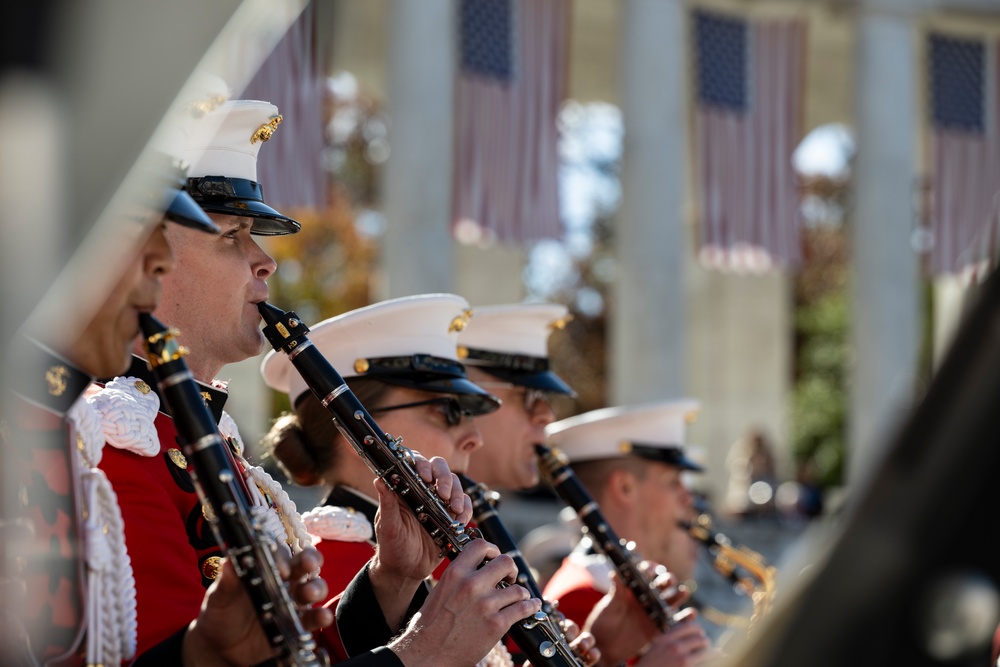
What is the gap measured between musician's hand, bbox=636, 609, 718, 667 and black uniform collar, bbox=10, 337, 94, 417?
9.98 feet

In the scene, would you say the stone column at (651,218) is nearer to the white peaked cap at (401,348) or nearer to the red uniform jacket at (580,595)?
the red uniform jacket at (580,595)

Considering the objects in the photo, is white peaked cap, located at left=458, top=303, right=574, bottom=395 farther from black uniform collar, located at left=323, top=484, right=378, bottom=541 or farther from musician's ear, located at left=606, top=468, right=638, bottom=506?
black uniform collar, located at left=323, top=484, right=378, bottom=541

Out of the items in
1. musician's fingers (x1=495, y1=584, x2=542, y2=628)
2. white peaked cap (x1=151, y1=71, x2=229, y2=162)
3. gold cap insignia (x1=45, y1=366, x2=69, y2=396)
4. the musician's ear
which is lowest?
the musician's ear

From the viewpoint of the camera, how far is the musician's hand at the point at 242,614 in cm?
238

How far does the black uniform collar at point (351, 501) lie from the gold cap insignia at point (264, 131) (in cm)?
126

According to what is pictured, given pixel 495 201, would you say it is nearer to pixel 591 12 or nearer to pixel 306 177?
pixel 306 177

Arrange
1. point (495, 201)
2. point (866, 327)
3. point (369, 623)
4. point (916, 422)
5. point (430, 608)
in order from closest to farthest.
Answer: point (916, 422), point (430, 608), point (369, 623), point (495, 201), point (866, 327)

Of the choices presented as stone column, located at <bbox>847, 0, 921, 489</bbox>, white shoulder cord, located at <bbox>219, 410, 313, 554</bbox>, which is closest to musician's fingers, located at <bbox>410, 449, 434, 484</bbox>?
white shoulder cord, located at <bbox>219, 410, 313, 554</bbox>

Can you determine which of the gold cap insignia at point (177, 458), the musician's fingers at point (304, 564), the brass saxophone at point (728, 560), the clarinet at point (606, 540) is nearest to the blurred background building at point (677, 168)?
the brass saxophone at point (728, 560)

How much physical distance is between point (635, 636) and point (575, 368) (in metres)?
30.9

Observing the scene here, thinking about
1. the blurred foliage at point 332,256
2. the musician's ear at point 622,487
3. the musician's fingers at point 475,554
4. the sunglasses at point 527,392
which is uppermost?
the musician's fingers at point 475,554

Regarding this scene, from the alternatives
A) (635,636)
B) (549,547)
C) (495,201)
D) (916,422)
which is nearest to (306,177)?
(495,201)

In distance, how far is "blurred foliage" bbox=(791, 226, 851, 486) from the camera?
3934cm

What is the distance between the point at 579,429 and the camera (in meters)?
7.65
